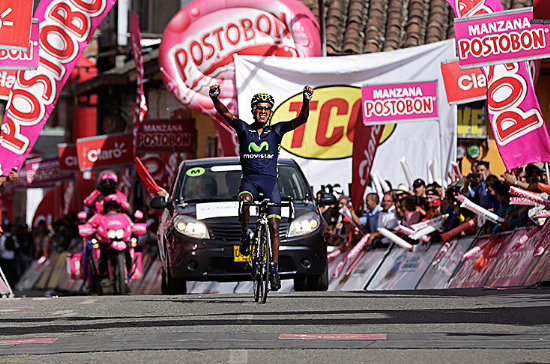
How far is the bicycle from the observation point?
1337 centimetres

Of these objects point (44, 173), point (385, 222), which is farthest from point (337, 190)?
point (44, 173)

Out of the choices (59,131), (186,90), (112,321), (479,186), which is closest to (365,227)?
(479,186)

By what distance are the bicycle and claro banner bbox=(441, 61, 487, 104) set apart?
7.33 meters

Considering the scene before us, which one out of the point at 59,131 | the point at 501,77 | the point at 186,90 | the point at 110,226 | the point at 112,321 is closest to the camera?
the point at 112,321

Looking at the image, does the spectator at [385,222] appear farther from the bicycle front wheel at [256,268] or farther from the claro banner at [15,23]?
the bicycle front wheel at [256,268]

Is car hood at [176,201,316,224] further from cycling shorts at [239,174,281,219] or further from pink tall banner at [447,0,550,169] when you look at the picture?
pink tall banner at [447,0,550,169]

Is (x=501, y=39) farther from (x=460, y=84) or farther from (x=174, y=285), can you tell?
(x=174, y=285)

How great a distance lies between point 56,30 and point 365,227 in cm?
545

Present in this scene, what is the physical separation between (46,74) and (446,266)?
6772mm

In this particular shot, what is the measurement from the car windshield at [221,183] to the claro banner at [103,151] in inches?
540

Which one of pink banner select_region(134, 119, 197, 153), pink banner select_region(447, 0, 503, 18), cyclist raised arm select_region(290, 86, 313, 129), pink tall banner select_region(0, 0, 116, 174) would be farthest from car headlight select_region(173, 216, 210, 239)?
pink banner select_region(134, 119, 197, 153)

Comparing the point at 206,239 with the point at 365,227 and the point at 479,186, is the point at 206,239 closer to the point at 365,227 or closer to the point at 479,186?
the point at 479,186

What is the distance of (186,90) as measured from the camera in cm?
2512

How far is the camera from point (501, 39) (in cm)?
1755
